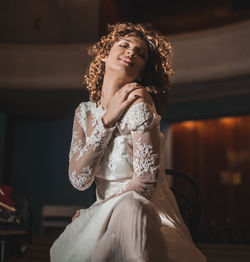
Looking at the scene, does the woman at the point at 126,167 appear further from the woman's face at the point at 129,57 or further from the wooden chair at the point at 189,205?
the wooden chair at the point at 189,205

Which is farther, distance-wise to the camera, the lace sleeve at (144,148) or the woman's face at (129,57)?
the woman's face at (129,57)

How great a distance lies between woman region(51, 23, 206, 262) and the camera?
0.98m

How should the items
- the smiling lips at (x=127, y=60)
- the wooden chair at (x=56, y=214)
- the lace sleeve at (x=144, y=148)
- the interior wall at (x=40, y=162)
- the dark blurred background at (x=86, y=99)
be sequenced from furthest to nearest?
1. the interior wall at (x=40, y=162)
2. the wooden chair at (x=56, y=214)
3. the dark blurred background at (x=86, y=99)
4. the smiling lips at (x=127, y=60)
5. the lace sleeve at (x=144, y=148)

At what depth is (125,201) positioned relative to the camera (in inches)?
38.7

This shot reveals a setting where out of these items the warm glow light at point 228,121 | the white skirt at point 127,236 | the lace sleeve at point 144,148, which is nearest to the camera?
the white skirt at point 127,236

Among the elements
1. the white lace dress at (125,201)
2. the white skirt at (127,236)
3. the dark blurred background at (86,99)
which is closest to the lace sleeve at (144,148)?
the white lace dress at (125,201)

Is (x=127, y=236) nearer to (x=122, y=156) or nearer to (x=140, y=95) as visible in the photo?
(x=122, y=156)

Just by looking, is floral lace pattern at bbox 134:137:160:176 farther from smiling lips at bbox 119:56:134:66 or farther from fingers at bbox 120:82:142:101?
smiling lips at bbox 119:56:134:66

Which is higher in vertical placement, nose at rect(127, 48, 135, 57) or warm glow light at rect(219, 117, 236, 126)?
nose at rect(127, 48, 135, 57)

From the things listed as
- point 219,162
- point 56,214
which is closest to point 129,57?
point 56,214

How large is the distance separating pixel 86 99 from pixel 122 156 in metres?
6.92

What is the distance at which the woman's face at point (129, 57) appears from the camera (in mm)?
1360

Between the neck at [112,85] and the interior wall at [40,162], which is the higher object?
the neck at [112,85]

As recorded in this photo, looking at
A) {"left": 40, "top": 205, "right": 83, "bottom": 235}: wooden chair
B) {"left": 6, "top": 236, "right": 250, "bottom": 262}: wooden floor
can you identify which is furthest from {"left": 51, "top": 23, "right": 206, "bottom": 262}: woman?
{"left": 40, "top": 205, "right": 83, "bottom": 235}: wooden chair
